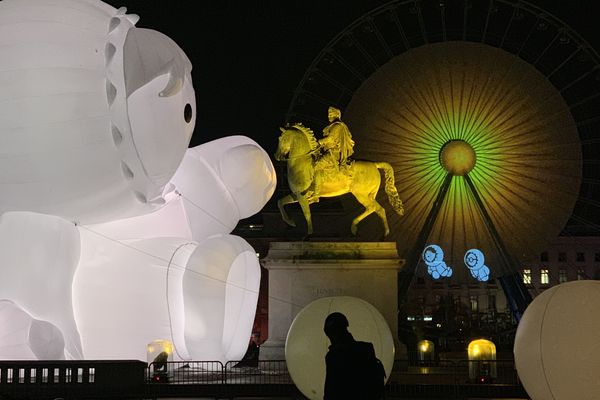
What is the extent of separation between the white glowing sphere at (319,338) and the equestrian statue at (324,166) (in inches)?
325

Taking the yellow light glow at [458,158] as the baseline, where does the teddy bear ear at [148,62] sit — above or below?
below

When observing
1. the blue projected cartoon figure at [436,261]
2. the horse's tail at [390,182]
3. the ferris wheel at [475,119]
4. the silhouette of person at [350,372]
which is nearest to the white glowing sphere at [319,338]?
the silhouette of person at [350,372]

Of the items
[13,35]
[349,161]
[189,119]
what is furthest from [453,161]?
[13,35]

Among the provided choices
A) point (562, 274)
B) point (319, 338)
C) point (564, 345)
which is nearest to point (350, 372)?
point (564, 345)

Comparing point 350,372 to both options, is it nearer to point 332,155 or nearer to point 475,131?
point 332,155

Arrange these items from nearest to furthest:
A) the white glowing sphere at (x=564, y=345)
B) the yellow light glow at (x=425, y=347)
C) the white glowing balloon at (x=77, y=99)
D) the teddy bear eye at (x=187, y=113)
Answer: the white glowing sphere at (x=564, y=345), the white glowing balloon at (x=77, y=99), the teddy bear eye at (x=187, y=113), the yellow light glow at (x=425, y=347)

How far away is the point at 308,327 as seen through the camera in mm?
11766

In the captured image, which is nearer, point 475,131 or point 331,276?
point 331,276

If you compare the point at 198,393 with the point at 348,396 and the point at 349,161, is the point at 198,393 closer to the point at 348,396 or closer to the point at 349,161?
the point at 349,161

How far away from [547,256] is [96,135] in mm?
61952

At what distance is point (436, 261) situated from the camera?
108 feet

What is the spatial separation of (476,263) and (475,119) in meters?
4.78

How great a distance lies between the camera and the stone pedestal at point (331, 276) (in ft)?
67.2

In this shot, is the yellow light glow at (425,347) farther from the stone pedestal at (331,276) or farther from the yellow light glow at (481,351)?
the yellow light glow at (481,351)
